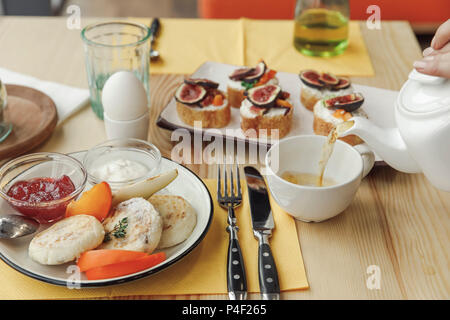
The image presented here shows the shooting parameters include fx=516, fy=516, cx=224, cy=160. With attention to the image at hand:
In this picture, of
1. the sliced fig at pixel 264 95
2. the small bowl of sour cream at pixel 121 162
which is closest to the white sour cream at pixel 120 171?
the small bowl of sour cream at pixel 121 162

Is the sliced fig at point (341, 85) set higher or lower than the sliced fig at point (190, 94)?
higher

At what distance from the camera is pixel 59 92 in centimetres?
188

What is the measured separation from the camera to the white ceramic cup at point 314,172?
1201 mm

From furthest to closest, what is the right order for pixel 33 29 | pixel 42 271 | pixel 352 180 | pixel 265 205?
pixel 33 29 < pixel 265 205 < pixel 352 180 < pixel 42 271

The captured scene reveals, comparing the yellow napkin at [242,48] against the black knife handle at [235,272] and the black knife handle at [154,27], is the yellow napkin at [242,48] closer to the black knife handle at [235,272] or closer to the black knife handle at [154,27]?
the black knife handle at [154,27]

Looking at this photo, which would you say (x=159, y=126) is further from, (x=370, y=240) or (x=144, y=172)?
(x=370, y=240)

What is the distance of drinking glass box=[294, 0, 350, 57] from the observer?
7.01 feet

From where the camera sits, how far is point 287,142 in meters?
1.36

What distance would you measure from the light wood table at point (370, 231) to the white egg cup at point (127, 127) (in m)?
0.09

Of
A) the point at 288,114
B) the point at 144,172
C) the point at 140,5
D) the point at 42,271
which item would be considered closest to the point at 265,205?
the point at 144,172

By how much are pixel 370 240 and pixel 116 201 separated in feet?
2.04

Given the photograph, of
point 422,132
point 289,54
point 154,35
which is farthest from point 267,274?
point 154,35

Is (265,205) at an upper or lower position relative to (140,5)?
upper
